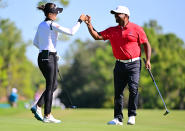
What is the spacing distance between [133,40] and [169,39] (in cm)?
6181

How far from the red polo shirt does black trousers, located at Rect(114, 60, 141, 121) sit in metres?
0.17

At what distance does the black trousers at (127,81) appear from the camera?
8312 millimetres

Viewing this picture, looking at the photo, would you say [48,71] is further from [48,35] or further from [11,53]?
[11,53]

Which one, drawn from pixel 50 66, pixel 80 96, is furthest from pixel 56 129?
pixel 80 96

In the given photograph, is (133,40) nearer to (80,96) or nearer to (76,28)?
(76,28)

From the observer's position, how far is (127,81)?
846cm

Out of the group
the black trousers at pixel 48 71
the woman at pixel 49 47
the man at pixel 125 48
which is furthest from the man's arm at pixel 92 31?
the black trousers at pixel 48 71

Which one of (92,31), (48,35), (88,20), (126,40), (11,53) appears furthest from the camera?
(11,53)

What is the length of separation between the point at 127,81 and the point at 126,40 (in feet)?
2.64

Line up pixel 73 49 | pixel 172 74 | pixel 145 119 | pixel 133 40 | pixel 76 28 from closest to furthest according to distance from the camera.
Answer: pixel 76 28 < pixel 133 40 < pixel 145 119 < pixel 172 74 < pixel 73 49

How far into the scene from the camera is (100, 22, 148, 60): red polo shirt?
8.23 meters

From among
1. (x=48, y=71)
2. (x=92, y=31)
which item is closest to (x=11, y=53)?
(x=92, y=31)

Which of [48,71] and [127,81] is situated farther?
[127,81]

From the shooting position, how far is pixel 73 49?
281 feet
